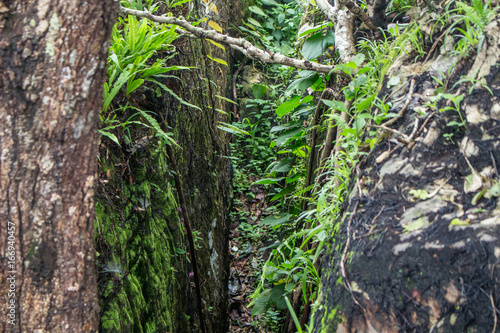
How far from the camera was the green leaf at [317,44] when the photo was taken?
2.43 m

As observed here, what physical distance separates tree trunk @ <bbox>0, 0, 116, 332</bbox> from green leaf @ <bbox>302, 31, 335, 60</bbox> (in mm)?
1596

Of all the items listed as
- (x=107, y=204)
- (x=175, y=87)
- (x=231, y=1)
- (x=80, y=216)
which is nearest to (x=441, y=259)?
(x=80, y=216)

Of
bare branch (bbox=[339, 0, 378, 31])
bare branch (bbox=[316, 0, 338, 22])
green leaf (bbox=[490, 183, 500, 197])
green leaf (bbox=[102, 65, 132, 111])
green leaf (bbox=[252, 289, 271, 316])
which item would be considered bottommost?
green leaf (bbox=[252, 289, 271, 316])

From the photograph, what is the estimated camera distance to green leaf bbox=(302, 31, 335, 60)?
7.97ft

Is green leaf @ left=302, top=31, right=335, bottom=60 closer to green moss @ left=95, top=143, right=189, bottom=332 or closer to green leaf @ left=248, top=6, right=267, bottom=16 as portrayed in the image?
green moss @ left=95, top=143, right=189, bottom=332

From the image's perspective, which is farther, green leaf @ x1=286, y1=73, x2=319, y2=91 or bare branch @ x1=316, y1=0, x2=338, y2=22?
bare branch @ x1=316, y1=0, x2=338, y2=22

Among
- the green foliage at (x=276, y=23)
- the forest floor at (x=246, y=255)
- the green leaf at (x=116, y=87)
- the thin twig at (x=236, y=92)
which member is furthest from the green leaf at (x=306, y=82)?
the green foliage at (x=276, y=23)

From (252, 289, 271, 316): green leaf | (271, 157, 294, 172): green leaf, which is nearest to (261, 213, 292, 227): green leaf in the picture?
(271, 157, 294, 172): green leaf

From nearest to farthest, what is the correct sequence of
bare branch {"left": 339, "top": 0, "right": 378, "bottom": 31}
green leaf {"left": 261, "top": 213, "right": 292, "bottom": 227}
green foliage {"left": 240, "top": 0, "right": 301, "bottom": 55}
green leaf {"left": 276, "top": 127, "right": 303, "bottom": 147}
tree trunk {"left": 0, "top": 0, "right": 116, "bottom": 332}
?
1. tree trunk {"left": 0, "top": 0, "right": 116, "bottom": 332}
2. bare branch {"left": 339, "top": 0, "right": 378, "bottom": 31}
3. green leaf {"left": 276, "top": 127, "right": 303, "bottom": 147}
4. green leaf {"left": 261, "top": 213, "right": 292, "bottom": 227}
5. green foliage {"left": 240, "top": 0, "right": 301, "bottom": 55}

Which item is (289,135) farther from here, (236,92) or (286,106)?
(236,92)

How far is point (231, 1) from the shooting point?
6312mm

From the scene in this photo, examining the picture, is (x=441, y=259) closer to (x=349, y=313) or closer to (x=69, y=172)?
(x=349, y=313)

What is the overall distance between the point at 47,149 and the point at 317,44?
6.31ft

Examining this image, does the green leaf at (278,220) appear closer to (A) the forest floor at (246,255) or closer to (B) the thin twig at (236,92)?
(A) the forest floor at (246,255)
